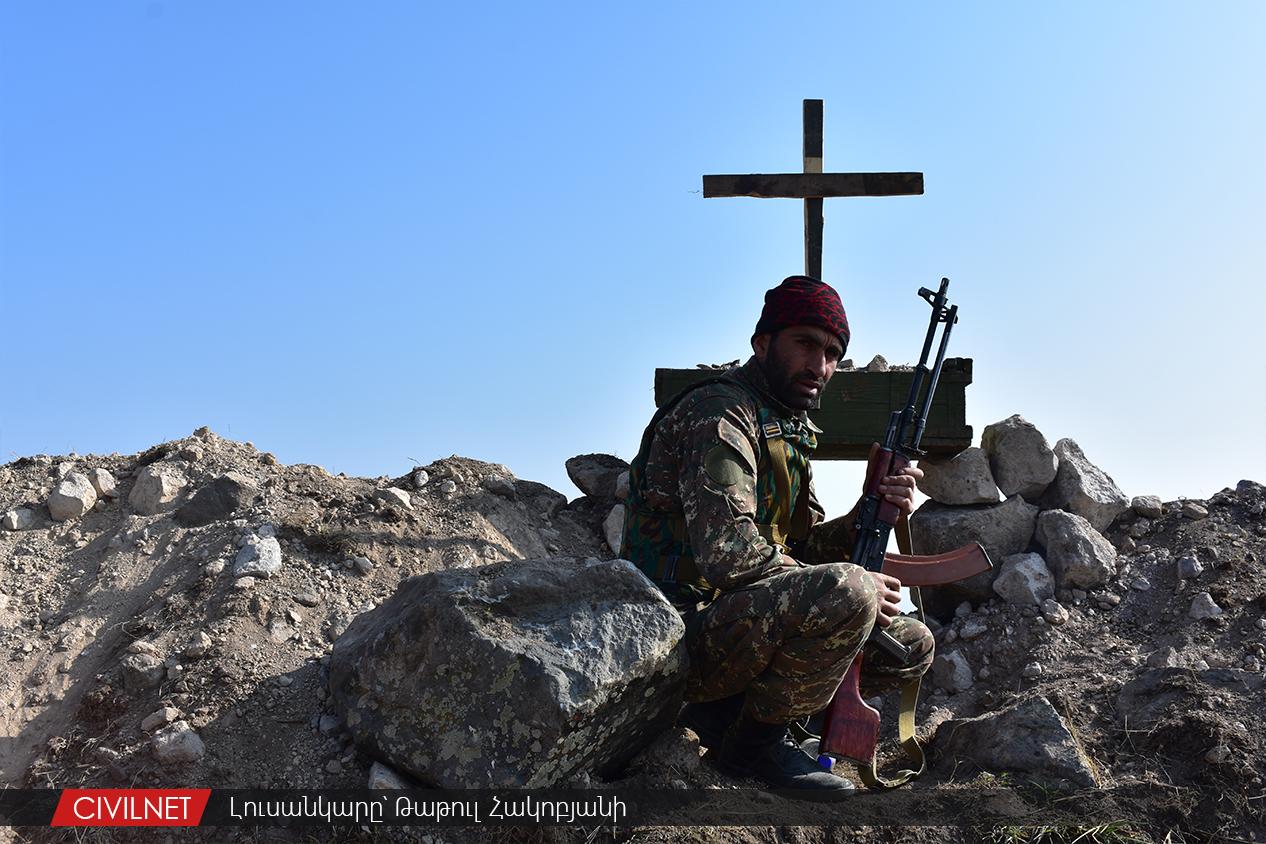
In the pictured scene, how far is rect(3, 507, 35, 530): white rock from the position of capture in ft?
22.1

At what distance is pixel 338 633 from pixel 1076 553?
196 inches

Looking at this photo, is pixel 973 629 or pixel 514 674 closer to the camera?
pixel 514 674

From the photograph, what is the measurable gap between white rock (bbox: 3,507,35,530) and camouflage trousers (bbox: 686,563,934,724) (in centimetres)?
440

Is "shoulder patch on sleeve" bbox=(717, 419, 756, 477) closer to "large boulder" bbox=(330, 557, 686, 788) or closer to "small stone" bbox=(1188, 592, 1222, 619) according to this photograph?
"large boulder" bbox=(330, 557, 686, 788)

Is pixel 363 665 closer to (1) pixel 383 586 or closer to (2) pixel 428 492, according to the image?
(1) pixel 383 586

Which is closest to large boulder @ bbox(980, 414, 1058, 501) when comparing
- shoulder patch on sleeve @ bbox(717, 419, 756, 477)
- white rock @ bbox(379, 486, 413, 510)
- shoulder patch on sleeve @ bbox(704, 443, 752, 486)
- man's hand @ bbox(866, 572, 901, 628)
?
man's hand @ bbox(866, 572, 901, 628)

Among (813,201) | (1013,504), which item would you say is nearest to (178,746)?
(813,201)

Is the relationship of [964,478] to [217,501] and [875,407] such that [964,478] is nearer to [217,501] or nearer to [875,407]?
[875,407]

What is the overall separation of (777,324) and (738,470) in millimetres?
828

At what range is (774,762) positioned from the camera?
4.92 m

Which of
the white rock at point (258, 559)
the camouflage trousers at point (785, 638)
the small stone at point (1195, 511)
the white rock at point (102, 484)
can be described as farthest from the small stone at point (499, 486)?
the small stone at point (1195, 511)

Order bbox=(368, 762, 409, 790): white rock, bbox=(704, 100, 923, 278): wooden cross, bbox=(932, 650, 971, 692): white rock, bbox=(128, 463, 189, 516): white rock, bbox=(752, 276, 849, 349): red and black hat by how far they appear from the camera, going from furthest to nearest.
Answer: bbox=(704, 100, 923, 278): wooden cross
bbox=(932, 650, 971, 692): white rock
bbox=(128, 463, 189, 516): white rock
bbox=(752, 276, 849, 349): red and black hat
bbox=(368, 762, 409, 790): white rock

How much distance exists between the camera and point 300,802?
4.54m

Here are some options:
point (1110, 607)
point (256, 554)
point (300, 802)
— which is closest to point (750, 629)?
point (300, 802)
